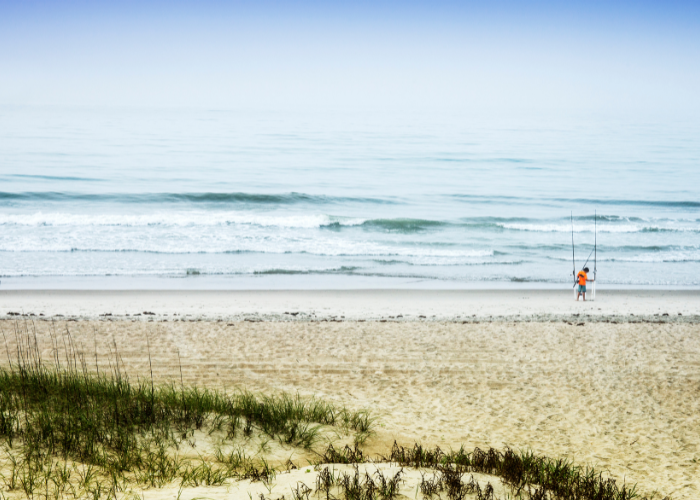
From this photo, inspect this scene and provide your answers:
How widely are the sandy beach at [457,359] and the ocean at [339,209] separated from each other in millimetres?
2991

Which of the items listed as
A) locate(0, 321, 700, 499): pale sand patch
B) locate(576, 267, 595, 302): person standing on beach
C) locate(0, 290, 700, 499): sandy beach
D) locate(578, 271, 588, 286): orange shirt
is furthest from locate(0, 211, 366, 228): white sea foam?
locate(0, 321, 700, 499): pale sand patch

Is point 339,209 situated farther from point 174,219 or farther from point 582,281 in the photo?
point 582,281

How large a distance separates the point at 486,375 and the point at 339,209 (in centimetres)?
2441

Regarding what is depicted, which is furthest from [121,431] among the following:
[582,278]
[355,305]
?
[582,278]

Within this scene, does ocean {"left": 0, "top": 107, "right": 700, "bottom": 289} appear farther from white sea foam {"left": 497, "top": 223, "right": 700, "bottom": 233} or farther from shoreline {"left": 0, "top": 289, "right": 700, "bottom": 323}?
shoreline {"left": 0, "top": 289, "right": 700, "bottom": 323}

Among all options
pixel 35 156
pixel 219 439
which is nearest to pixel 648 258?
pixel 219 439

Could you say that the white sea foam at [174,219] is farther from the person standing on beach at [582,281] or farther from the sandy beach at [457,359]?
the person standing on beach at [582,281]

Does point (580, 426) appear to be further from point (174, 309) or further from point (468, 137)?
point (468, 137)

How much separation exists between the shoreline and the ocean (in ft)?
4.21

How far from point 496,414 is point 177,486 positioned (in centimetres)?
412

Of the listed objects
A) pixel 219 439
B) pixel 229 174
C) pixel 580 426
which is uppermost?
pixel 229 174

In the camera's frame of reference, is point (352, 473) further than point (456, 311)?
No

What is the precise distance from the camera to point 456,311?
1300 centimetres

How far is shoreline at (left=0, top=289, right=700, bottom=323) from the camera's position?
1202 cm
